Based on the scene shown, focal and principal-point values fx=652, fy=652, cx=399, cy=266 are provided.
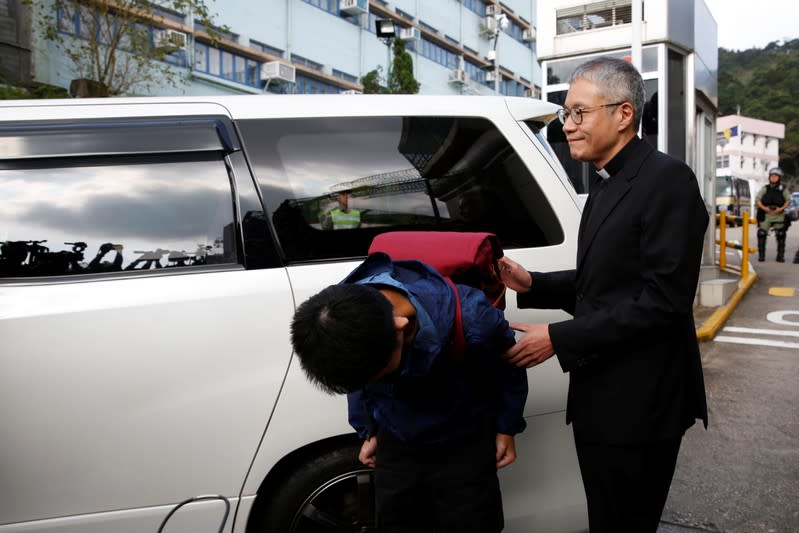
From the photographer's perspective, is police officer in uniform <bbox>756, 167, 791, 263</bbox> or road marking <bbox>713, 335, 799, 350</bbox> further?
police officer in uniform <bbox>756, 167, 791, 263</bbox>

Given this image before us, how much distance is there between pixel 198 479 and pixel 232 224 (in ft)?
2.62

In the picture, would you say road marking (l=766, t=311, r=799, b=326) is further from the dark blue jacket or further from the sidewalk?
the dark blue jacket

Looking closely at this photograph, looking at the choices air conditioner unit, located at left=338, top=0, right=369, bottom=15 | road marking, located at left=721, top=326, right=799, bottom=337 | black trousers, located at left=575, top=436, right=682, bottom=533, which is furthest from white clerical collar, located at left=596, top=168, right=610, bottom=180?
air conditioner unit, located at left=338, top=0, right=369, bottom=15

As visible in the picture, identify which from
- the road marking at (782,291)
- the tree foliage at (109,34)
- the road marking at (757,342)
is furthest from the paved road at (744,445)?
the tree foliage at (109,34)

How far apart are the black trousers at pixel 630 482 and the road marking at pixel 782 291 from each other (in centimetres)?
842

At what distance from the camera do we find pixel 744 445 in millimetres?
3953

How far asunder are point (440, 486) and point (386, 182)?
1.03 metres

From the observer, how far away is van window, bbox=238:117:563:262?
2.17 metres

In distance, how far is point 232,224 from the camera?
212cm

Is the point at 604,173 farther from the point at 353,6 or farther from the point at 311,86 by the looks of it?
the point at 353,6

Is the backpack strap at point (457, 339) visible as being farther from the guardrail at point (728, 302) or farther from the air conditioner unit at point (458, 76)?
the air conditioner unit at point (458, 76)

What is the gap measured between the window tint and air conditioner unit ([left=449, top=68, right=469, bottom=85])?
31.6 m

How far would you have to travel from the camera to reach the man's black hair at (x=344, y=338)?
1.33 m

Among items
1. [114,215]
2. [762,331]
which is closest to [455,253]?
[114,215]
